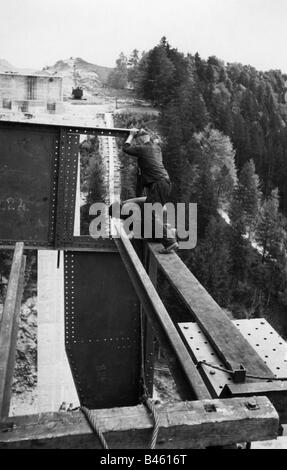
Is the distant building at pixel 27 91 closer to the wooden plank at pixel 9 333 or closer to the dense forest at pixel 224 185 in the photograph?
the dense forest at pixel 224 185

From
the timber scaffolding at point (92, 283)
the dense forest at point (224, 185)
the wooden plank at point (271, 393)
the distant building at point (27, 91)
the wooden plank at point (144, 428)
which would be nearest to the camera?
the wooden plank at point (144, 428)

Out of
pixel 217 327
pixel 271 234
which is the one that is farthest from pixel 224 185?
pixel 217 327

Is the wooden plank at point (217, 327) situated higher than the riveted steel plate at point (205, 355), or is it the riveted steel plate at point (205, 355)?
the wooden plank at point (217, 327)

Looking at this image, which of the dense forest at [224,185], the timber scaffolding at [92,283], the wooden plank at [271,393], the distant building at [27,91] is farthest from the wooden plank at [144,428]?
the distant building at [27,91]

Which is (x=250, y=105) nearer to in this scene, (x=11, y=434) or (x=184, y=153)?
(x=184, y=153)

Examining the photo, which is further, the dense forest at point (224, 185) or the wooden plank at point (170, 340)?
the dense forest at point (224, 185)

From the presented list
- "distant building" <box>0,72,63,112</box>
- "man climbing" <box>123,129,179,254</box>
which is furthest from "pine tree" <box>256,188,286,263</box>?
"man climbing" <box>123,129,179,254</box>

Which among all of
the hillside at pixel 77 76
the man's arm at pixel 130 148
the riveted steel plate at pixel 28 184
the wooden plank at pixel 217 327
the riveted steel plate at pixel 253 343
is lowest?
the riveted steel plate at pixel 253 343

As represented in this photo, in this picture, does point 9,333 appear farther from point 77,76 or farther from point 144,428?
point 77,76

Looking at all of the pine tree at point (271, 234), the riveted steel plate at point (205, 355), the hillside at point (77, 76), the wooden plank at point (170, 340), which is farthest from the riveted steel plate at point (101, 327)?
the hillside at point (77, 76)

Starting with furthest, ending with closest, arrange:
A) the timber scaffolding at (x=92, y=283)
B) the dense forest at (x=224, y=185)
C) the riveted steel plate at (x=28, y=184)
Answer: the dense forest at (x=224, y=185) < the riveted steel plate at (x=28, y=184) < the timber scaffolding at (x=92, y=283)
